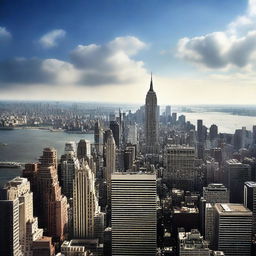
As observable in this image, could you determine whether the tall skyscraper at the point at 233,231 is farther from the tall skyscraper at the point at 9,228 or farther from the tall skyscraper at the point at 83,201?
the tall skyscraper at the point at 9,228

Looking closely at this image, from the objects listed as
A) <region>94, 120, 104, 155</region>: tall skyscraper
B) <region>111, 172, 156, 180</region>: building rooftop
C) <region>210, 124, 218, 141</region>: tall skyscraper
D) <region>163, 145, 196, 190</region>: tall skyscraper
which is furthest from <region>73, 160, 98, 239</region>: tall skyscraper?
<region>210, 124, 218, 141</region>: tall skyscraper

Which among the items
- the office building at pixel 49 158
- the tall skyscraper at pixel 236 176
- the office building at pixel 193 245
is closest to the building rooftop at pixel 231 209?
the tall skyscraper at pixel 236 176

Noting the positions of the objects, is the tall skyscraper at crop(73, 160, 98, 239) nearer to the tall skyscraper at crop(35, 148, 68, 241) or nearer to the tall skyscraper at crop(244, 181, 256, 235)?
the tall skyscraper at crop(35, 148, 68, 241)

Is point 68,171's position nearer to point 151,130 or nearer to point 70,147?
point 70,147

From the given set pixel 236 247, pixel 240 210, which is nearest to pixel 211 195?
pixel 240 210

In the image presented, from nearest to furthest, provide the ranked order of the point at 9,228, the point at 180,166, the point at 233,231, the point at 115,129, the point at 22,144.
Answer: the point at 9,228
the point at 22,144
the point at 233,231
the point at 115,129
the point at 180,166

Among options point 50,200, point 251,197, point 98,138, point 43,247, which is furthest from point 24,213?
point 251,197
